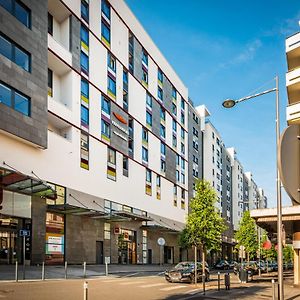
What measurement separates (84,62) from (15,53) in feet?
38.7

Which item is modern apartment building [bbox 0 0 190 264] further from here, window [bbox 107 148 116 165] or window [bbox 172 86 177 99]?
window [bbox 172 86 177 99]

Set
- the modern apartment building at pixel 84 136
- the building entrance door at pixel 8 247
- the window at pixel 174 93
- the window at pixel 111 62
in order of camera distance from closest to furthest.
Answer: the building entrance door at pixel 8 247 → the modern apartment building at pixel 84 136 → the window at pixel 111 62 → the window at pixel 174 93

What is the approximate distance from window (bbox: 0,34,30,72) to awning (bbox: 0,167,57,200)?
833 cm

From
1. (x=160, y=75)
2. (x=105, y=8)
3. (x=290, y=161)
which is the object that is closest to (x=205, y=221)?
(x=105, y=8)

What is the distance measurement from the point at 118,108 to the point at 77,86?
9374 mm

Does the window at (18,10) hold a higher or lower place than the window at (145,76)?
lower

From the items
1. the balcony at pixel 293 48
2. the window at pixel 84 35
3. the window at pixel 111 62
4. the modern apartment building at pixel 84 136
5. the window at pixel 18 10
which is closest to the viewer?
the balcony at pixel 293 48

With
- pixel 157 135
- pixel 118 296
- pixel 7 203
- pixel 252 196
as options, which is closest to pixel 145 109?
pixel 157 135

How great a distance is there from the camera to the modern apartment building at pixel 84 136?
30.6 meters

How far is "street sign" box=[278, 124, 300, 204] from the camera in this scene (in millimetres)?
2836

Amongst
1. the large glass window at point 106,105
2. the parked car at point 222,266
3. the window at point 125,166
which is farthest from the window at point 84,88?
the parked car at point 222,266

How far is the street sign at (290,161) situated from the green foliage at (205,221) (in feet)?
92.5

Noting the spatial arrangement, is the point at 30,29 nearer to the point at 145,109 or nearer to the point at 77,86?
the point at 77,86

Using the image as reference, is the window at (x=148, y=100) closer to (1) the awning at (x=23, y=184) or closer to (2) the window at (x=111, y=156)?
(2) the window at (x=111, y=156)
